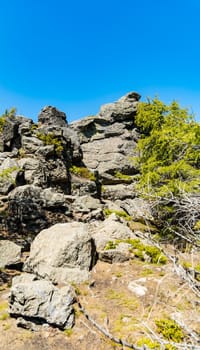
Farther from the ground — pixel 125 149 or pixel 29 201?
pixel 125 149

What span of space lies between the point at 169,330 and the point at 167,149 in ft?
49.7

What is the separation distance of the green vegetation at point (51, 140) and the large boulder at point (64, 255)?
34.9 feet

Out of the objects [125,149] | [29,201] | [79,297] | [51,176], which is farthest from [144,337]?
[125,149]

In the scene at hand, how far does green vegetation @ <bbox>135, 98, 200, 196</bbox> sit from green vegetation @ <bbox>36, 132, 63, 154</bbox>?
682cm

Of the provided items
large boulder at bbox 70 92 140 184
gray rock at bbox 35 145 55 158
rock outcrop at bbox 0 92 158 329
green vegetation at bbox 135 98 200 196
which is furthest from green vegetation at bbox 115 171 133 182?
gray rock at bbox 35 145 55 158

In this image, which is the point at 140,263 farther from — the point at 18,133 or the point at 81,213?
the point at 18,133

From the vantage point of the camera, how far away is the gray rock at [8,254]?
982 cm

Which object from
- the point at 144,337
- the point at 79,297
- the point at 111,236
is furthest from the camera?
the point at 111,236

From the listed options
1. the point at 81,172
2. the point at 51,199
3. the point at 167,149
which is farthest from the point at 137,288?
the point at 81,172

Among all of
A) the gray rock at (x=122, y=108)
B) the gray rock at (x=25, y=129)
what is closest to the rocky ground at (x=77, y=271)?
the gray rock at (x=25, y=129)

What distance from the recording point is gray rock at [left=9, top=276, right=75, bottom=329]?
632 cm

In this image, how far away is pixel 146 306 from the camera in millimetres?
7301

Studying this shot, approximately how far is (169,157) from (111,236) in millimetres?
9591

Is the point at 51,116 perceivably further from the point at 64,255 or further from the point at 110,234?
the point at 64,255
